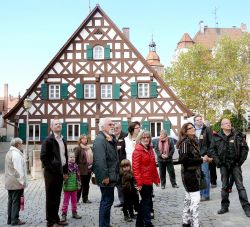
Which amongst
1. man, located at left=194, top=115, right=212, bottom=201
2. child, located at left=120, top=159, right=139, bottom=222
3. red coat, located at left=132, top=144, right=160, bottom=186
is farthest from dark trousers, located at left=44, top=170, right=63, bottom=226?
man, located at left=194, top=115, right=212, bottom=201

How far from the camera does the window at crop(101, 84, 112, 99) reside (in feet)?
101

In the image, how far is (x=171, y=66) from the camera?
43406mm

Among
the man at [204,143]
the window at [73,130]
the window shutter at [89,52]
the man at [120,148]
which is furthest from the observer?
the window at [73,130]

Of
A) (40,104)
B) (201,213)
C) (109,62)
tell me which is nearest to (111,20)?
(109,62)

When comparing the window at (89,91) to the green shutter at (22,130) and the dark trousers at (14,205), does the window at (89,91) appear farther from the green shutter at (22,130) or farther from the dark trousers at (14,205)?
the dark trousers at (14,205)

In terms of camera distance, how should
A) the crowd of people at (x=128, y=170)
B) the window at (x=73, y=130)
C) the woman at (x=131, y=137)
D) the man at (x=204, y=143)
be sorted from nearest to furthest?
the crowd of people at (x=128, y=170) < the woman at (x=131, y=137) < the man at (x=204, y=143) < the window at (x=73, y=130)

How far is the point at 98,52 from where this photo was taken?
30594 mm

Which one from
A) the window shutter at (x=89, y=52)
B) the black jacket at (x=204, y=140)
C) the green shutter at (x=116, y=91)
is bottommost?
the black jacket at (x=204, y=140)

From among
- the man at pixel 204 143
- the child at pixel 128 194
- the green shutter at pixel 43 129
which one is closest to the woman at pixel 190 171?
the child at pixel 128 194

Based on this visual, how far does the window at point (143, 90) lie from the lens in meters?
30.7

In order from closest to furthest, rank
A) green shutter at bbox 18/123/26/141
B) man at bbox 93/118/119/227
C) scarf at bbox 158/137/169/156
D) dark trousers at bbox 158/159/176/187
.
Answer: man at bbox 93/118/119/227 < dark trousers at bbox 158/159/176/187 < scarf at bbox 158/137/169/156 < green shutter at bbox 18/123/26/141

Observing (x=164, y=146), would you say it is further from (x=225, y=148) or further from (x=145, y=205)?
(x=145, y=205)

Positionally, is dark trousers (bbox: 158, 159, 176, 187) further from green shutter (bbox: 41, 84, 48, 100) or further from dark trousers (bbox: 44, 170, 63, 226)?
green shutter (bbox: 41, 84, 48, 100)

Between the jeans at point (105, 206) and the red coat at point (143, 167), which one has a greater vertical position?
the red coat at point (143, 167)
